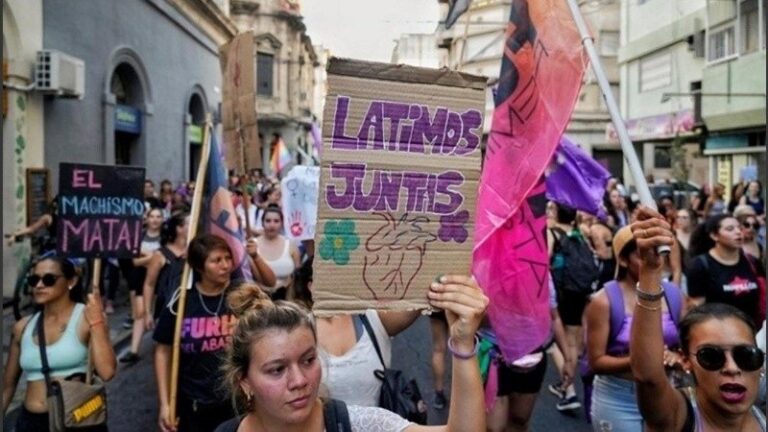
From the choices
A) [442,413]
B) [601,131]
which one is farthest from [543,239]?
[601,131]

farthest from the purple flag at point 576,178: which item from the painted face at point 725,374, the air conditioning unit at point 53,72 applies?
the air conditioning unit at point 53,72

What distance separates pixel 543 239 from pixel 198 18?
70.7ft

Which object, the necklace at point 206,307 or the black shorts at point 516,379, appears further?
the black shorts at point 516,379

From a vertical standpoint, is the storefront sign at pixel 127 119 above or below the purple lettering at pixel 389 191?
above

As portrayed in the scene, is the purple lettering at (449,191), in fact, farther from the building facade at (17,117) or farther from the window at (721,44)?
the window at (721,44)

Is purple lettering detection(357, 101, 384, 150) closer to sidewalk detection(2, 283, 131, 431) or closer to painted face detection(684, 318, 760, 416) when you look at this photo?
painted face detection(684, 318, 760, 416)

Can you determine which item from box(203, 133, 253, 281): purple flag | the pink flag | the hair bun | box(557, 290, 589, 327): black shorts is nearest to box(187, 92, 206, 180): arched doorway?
box(557, 290, 589, 327): black shorts

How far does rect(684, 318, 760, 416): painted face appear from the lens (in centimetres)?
228

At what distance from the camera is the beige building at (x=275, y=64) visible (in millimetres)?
47219

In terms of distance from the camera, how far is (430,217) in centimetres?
225

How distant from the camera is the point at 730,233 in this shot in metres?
5.07

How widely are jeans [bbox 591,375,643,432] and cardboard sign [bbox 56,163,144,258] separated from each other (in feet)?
9.76

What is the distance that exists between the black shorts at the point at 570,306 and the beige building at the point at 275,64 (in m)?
40.3

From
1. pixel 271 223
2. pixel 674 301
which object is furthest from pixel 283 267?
pixel 674 301
